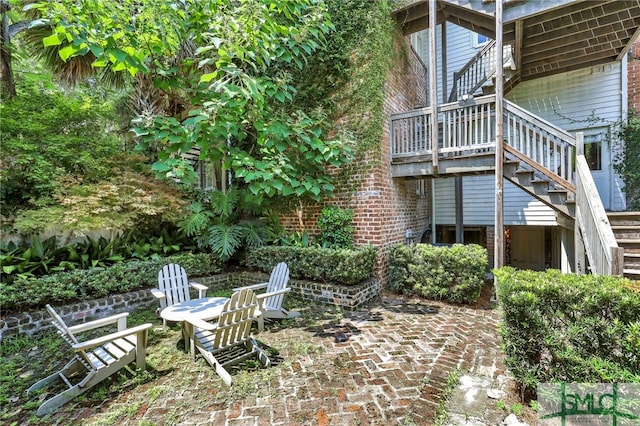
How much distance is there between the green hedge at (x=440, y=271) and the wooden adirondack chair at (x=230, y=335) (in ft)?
11.2

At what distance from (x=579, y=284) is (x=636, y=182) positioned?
6.29 m

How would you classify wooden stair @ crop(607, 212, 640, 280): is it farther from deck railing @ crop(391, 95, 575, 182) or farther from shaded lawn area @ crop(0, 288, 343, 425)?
shaded lawn area @ crop(0, 288, 343, 425)

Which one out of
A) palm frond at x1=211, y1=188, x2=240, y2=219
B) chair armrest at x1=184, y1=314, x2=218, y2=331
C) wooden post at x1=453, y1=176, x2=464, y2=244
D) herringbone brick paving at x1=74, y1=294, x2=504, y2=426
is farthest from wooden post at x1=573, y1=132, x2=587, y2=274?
A: palm frond at x1=211, y1=188, x2=240, y2=219

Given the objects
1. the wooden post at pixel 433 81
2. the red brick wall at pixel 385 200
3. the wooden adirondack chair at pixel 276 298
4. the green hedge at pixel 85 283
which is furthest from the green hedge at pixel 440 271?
the green hedge at pixel 85 283

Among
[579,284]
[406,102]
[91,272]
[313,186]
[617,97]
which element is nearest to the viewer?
[579,284]

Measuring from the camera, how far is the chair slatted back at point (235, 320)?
10.4ft

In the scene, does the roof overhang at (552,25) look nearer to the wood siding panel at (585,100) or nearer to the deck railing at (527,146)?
the wood siding panel at (585,100)

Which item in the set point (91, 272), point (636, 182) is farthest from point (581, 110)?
point (91, 272)

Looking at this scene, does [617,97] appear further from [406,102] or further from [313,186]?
[313,186]

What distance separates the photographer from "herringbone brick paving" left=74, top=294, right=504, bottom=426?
2508 mm

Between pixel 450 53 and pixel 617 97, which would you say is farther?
pixel 450 53

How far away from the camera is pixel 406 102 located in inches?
296

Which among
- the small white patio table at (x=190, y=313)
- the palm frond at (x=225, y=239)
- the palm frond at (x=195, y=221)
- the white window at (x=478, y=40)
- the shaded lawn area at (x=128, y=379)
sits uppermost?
the white window at (x=478, y=40)
